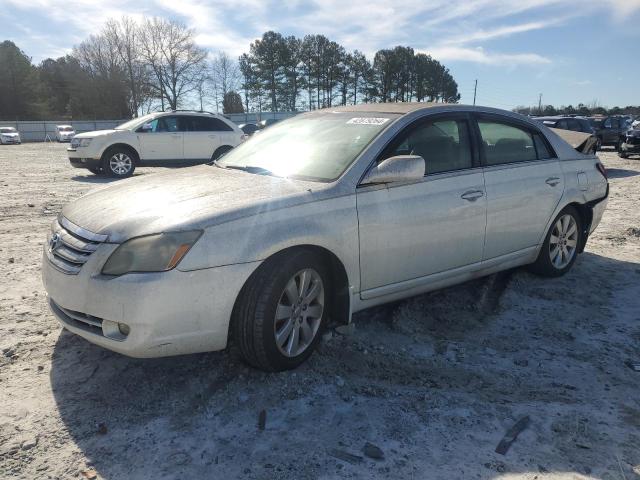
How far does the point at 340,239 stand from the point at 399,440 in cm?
121

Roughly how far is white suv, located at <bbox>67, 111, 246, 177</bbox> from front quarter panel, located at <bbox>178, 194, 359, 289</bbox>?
1054 cm

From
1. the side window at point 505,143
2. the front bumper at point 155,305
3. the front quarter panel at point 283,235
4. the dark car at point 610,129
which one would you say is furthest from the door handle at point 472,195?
the dark car at point 610,129

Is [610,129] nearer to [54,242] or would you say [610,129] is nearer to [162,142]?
[162,142]

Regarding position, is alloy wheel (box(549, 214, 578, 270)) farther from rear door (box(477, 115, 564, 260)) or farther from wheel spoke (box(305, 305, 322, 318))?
wheel spoke (box(305, 305, 322, 318))

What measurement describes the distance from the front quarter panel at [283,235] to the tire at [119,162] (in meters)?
11.0

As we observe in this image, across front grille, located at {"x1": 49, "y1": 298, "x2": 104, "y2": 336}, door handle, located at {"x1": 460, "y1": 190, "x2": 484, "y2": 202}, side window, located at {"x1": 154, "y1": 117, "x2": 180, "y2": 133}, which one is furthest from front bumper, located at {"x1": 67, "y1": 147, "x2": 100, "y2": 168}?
door handle, located at {"x1": 460, "y1": 190, "x2": 484, "y2": 202}

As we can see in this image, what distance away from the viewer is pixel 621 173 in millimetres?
14242

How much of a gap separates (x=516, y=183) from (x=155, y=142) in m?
11.0

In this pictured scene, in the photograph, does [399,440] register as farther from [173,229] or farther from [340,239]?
[173,229]

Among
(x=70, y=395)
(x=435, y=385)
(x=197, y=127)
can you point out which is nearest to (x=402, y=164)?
(x=435, y=385)

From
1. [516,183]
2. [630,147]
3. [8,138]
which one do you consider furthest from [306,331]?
[8,138]

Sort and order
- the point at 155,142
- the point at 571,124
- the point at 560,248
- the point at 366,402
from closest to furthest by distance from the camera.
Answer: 1. the point at 366,402
2. the point at 560,248
3. the point at 155,142
4. the point at 571,124

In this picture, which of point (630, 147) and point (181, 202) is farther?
Answer: point (630, 147)

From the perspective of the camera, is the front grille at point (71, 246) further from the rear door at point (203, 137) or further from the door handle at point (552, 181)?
the rear door at point (203, 137)
